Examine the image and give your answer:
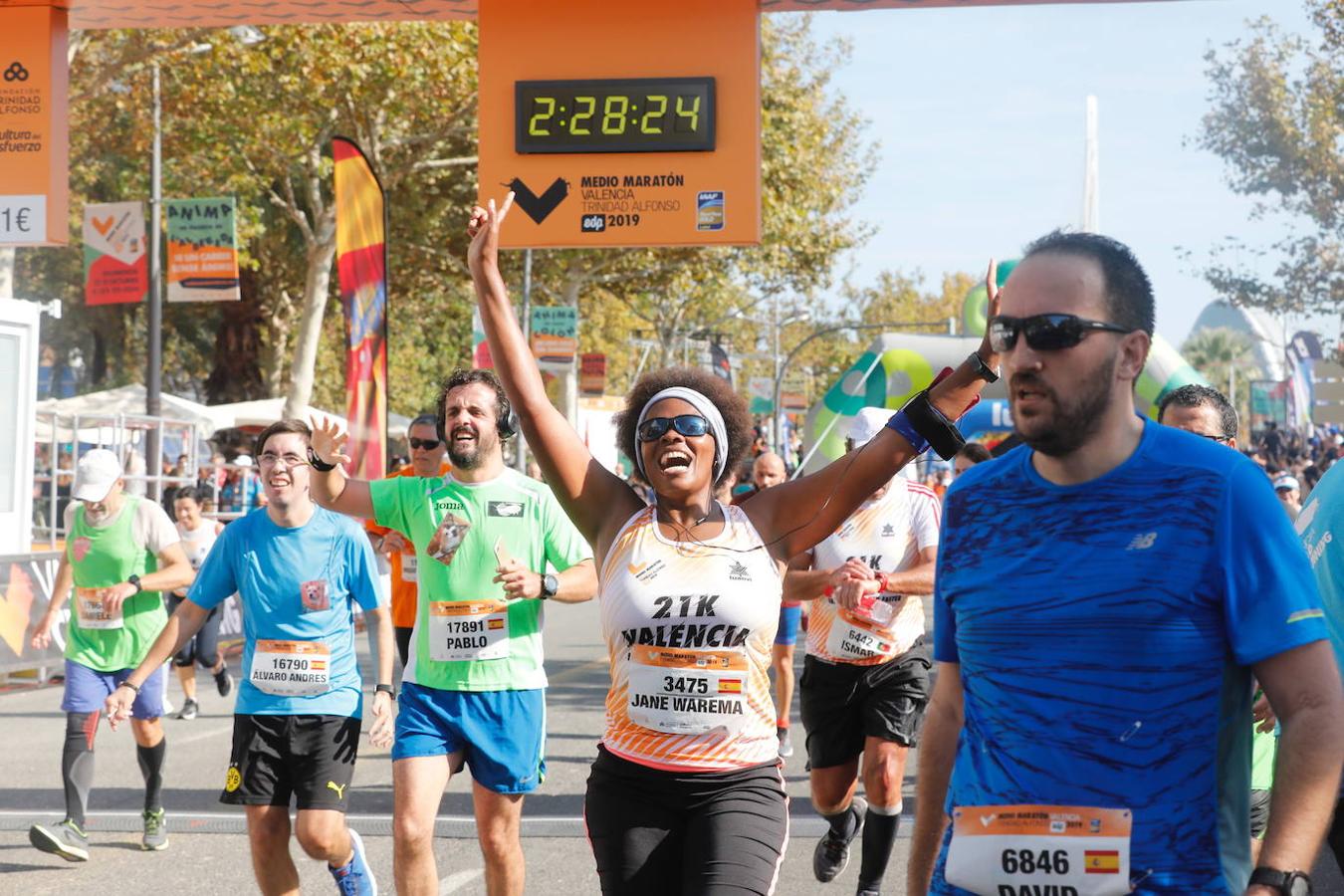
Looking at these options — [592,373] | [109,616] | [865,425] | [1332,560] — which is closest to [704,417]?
[1332,560]

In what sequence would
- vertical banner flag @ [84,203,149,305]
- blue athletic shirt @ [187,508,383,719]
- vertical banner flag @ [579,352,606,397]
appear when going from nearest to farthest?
blue athletic shirt @ [187,508,383,719], vertical banner flag @ [84,203,149,305], vertical banner flag @ [579,352,606,397]

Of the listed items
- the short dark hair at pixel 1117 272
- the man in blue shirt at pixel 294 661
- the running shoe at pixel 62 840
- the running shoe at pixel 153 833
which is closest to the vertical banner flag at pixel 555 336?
the running shoe at pixel 153 833

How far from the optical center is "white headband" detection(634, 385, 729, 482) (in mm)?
4391

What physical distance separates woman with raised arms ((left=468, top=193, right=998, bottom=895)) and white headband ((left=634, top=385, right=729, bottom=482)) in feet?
0.15

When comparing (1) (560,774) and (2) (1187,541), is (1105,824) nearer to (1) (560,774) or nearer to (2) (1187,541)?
(2) (1187,541)

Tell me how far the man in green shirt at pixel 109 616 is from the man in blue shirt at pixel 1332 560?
5.85 metres

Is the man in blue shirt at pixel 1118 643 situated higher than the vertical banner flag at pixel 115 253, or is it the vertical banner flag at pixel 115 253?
the vertical banner flag at pixel 115 253

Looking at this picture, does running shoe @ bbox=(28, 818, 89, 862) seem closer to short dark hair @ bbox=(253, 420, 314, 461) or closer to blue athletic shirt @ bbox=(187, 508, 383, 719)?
blue athletic shirt @ bbox=(187, 508, 383, 719)

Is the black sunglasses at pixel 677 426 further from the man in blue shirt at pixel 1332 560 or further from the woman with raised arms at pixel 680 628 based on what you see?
the man in blue shirt at pixel 1332 560

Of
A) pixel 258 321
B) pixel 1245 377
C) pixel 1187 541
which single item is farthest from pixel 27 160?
pixel 1245 377

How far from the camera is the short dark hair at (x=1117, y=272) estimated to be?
2.90m

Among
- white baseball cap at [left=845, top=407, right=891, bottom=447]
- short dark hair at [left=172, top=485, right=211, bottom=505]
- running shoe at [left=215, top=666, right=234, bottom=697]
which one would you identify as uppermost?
white baseball cap at [left=845, top=407, right=891, bottom=447]

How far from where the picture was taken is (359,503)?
622 centimetres

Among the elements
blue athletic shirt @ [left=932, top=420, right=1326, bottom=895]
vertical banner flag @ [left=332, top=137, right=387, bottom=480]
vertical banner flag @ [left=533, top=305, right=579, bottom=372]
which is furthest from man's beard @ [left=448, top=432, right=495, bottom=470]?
vertical banner flag @ [left=533, top=305, right=579, bottom=372]
